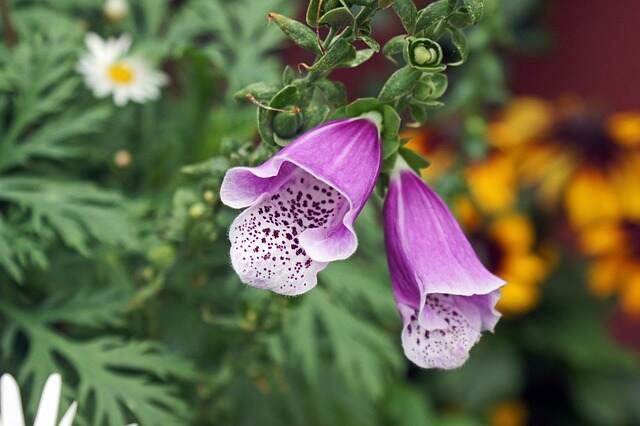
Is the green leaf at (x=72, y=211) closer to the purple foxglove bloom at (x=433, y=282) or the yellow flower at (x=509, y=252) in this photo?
the purple foxglove bloom at (x=433, y=282)

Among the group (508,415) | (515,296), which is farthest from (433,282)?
(508,415)

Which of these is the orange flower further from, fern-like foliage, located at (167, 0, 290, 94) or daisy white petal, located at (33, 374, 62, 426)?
daisy white petal, located at (33, 374, 62, 426)

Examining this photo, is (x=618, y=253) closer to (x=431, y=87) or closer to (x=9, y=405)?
(x=431, y=87)

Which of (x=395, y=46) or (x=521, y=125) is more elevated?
(x=395, y=46)

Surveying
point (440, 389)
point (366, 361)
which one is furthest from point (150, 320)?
point (440, 389)

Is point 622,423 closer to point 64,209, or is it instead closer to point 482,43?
point 482,43

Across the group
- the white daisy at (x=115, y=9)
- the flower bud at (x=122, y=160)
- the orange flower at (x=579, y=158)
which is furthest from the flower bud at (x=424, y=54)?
the orange flower at (x=579, y=158)
